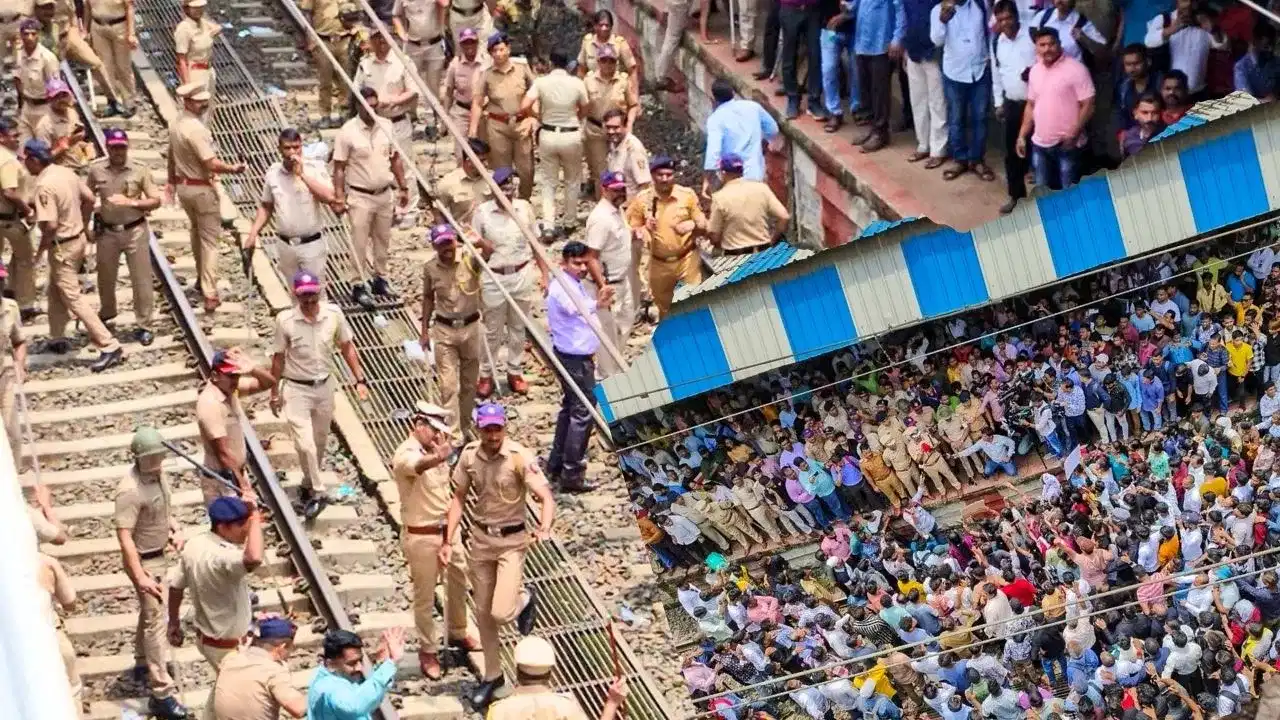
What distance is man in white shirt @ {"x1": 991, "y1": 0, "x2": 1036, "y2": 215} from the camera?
11.9 meters

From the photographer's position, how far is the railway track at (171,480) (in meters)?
12.0

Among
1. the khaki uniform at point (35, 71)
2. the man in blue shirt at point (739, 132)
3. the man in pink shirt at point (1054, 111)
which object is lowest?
the man in blue shirt at point (739, 132)

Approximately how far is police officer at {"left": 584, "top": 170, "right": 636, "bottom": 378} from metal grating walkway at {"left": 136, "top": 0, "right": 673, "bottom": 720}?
1410 millimetres

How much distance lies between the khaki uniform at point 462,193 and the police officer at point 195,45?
3.40 meters

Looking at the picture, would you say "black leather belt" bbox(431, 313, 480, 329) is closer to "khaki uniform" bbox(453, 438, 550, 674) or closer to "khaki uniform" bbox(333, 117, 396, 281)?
"khaki uniform" bbox(333, 117, 396, 281)

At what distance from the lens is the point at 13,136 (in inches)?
581

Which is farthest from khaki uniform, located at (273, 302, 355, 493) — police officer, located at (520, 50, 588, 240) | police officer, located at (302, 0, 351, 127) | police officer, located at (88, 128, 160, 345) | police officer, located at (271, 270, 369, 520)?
police officer, located at (302, 0, 351, 127)

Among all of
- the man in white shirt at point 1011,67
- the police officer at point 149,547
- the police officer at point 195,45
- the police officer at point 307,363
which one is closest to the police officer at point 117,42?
the police officer at point 195,45

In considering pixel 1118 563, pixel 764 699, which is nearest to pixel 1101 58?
pixel 1118 563

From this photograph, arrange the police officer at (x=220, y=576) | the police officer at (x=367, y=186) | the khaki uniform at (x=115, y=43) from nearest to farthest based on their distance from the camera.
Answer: the police officer at (x=220, y=576) < the police officer at (x=367, y=186) < the khaki uniform at (x=115, y=43)

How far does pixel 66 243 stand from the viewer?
1417cm

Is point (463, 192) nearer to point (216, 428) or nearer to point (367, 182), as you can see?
point (367, 182)

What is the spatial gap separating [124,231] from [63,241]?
40 cm

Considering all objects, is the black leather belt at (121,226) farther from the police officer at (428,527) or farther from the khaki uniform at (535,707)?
the khaki uniform at (535,707)
